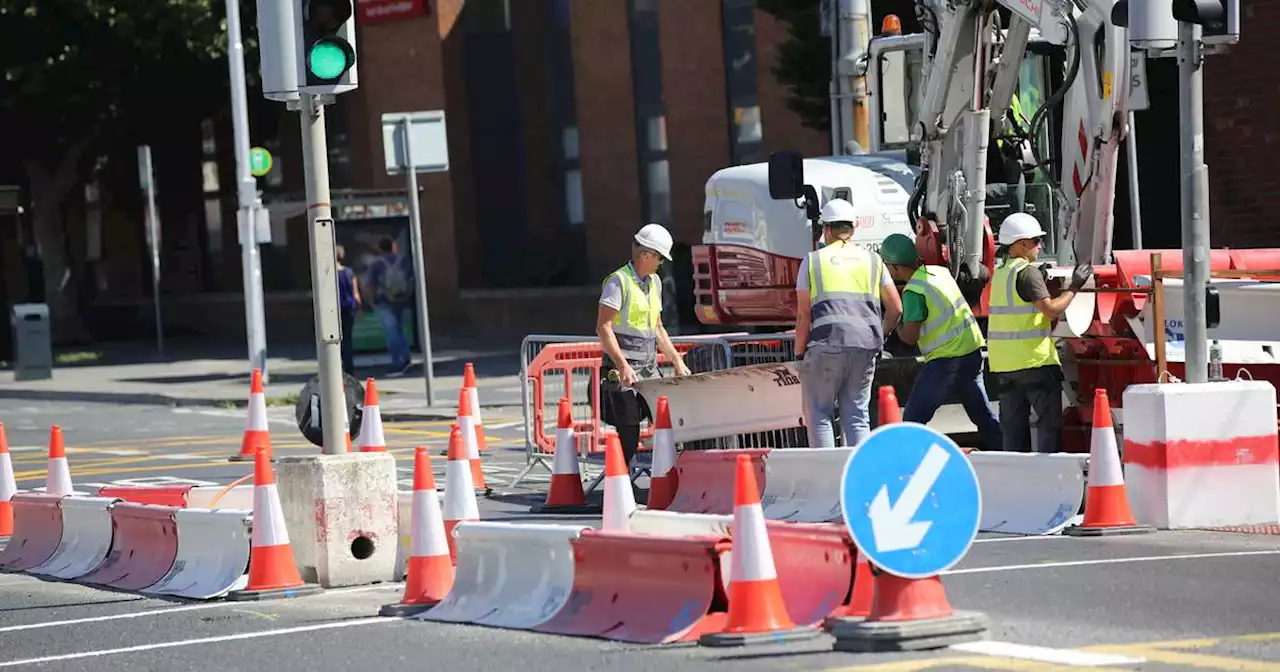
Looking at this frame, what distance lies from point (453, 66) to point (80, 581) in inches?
1047

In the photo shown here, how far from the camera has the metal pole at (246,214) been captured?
28688 millimetres

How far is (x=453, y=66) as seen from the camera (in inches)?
1529

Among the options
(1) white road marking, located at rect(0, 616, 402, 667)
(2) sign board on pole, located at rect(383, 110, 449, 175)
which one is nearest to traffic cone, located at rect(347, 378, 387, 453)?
(1) white road marking, located at rect(0, 616, 402, 667)

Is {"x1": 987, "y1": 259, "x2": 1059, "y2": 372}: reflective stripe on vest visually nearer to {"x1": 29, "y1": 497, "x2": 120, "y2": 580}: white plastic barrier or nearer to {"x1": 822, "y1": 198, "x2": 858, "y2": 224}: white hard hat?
{"x1": 822, "y1": 198, "x2": 858, "y2": 224}: white hard hat

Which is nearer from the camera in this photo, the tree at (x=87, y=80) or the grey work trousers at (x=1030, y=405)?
the grey work trousers at (x=1030, y=405)

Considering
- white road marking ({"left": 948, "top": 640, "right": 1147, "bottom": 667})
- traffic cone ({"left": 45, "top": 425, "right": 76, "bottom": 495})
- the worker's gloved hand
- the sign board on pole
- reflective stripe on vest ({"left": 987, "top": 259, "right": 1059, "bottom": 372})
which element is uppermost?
the sign board on pole

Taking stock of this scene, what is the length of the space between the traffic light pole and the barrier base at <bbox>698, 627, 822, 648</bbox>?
436 centimetres

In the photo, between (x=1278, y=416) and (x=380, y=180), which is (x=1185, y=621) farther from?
(x=380, y=180)

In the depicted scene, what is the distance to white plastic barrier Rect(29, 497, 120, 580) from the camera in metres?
13.0

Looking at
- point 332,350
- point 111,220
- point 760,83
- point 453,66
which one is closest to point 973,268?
point 332,350

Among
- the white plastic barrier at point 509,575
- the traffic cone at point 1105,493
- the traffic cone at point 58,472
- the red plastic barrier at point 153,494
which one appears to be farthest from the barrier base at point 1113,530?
the traffic cone at point 58,472

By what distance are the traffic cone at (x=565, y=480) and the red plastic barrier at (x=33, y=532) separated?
119 inches

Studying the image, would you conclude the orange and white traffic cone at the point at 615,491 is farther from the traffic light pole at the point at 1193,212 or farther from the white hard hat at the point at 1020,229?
the white hard hat at the point at 1020,229

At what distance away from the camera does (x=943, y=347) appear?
1398 cm
